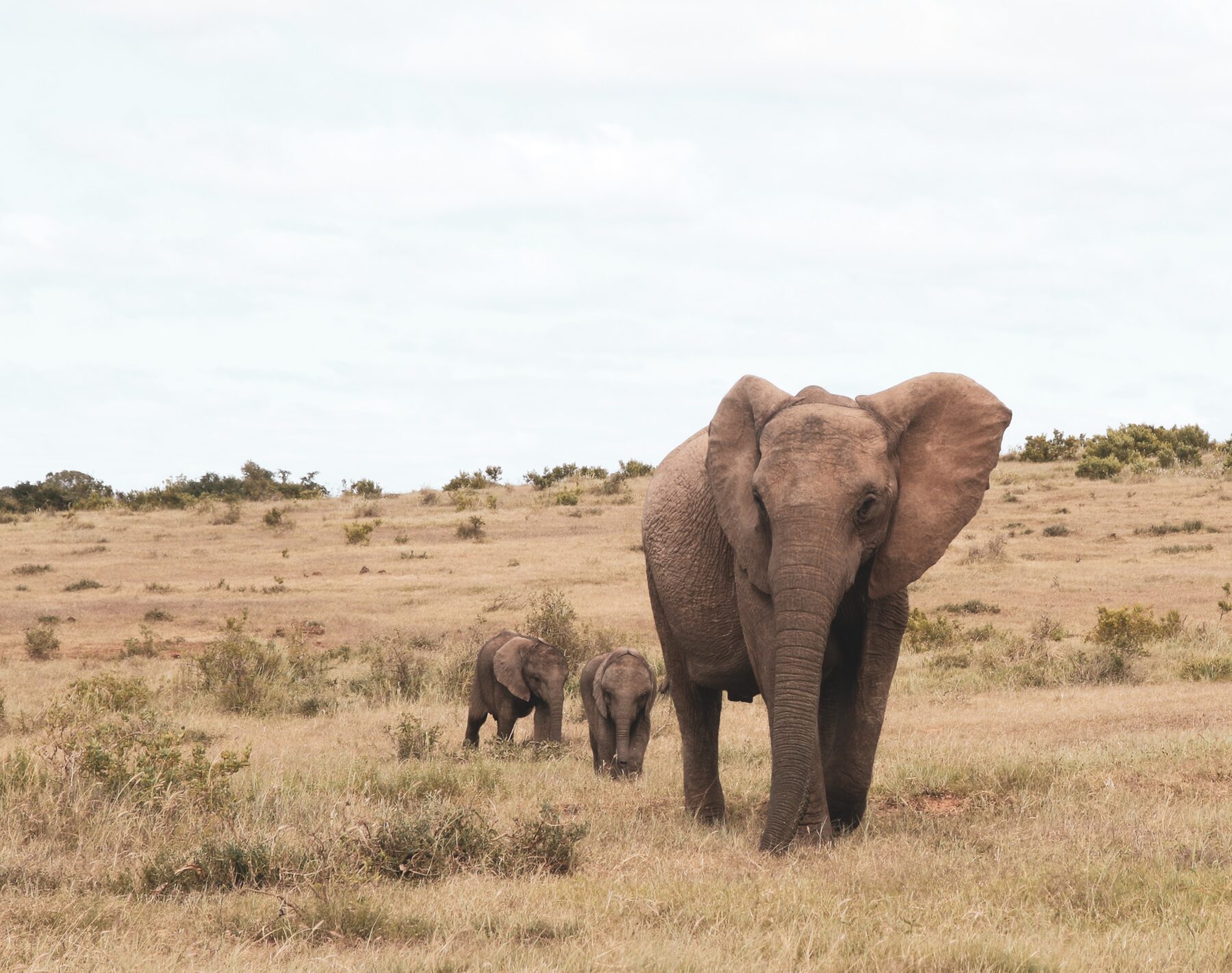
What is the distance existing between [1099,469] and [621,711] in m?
36.5

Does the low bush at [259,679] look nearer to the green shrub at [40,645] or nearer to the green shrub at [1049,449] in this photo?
the green shrub at [40,645]

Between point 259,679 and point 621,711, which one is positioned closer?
point 621,711

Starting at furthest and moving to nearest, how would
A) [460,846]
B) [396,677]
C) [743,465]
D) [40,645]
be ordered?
[40,645], [396,677], [743,465], [460,846]

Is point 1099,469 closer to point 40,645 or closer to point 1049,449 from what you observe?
point 1049,449

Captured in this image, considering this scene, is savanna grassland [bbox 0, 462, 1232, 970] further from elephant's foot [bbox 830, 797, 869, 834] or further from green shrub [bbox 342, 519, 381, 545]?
green shrub [bbox 342, 519, 381, 545]

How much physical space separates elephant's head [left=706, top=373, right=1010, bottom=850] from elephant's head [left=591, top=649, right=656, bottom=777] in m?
4.12

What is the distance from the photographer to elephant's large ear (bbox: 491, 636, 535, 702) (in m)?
13.7

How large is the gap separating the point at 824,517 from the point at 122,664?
52.5ft

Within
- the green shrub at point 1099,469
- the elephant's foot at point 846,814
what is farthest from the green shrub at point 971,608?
the green shrub at point 1099,469

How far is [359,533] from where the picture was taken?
124 ft

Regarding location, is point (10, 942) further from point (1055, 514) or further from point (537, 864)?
point (1055, 514)

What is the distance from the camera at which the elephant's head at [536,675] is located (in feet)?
44.8

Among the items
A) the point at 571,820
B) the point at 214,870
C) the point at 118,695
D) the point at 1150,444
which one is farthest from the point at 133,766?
the point at 1150,444

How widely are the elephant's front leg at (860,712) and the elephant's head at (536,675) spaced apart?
19.0ft
